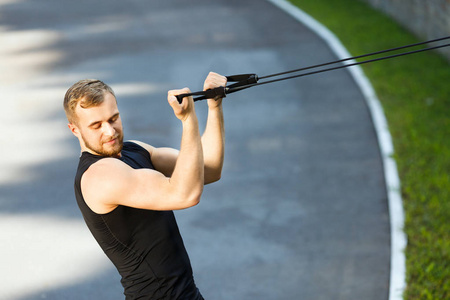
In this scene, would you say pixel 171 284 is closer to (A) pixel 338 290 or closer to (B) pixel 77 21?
(A) pixel 338 290

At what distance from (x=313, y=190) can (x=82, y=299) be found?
10.3 feet

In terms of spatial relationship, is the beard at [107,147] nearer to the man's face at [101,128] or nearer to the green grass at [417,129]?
the man's face at [101,128]

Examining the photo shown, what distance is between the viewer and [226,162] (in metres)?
8.70

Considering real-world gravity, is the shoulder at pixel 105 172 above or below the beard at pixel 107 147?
below

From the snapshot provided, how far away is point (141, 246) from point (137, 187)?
419 millimetres

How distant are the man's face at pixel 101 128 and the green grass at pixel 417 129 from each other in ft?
11.7

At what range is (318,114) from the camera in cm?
1001

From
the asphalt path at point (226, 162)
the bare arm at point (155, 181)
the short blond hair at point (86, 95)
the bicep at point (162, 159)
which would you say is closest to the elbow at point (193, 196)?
the bare arm at point (155, 181)

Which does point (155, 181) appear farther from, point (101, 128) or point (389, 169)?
point (389, 169)

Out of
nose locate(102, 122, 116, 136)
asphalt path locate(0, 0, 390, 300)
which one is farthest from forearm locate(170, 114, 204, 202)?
asphalt path locate(0, 0, 390, 300)

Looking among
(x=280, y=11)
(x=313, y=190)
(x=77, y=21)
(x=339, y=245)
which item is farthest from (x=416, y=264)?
(x=77, y=21)

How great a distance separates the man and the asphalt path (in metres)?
2.57

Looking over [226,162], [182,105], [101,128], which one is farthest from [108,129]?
[226,162]

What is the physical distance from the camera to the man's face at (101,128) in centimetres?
326
